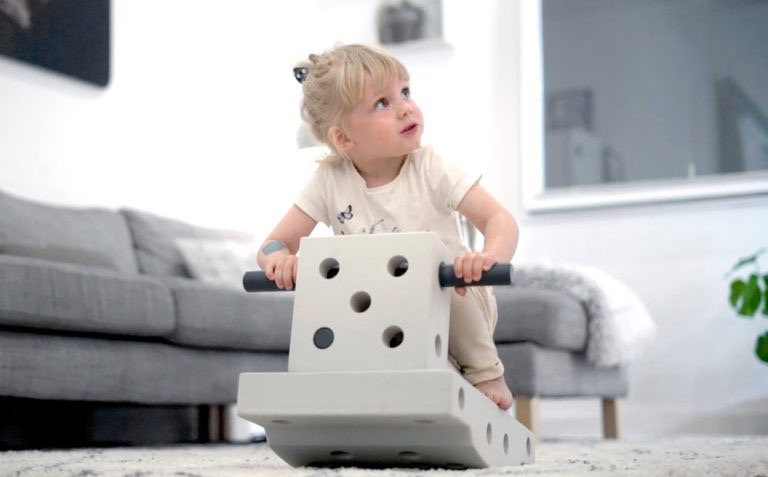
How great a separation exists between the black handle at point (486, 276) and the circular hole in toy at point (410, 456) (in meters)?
0.26

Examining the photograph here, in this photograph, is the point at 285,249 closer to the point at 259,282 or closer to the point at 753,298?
the point at 259,282

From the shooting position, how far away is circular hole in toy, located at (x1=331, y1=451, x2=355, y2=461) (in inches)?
66.7

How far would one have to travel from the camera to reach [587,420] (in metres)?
4.64

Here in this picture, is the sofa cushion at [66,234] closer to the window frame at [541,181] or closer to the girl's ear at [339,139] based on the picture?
the girl's ear at [339,139]

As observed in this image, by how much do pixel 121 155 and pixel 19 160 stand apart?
1.78 ft

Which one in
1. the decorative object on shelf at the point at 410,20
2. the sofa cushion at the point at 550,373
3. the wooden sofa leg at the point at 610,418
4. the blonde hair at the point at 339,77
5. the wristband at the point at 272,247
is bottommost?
the wooden sofa leg at the point at 610,418

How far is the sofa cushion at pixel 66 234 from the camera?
2977 mm

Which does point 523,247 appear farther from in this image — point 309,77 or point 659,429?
point 309,77

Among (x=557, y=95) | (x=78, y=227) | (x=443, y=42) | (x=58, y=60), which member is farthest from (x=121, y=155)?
(x=557, y=95)

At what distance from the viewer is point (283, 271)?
69.4 inches

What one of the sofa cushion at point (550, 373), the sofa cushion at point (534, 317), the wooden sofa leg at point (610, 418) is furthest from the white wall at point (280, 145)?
the sofa cushion at point (534, 317)

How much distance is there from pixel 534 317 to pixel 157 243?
1.36 m

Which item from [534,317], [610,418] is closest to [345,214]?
[534,317]

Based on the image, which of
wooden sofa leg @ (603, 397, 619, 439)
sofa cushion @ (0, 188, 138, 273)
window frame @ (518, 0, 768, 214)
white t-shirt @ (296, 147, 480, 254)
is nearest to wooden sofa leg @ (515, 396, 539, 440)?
wooden sofa leg @ (603, 397, 619, 439)
